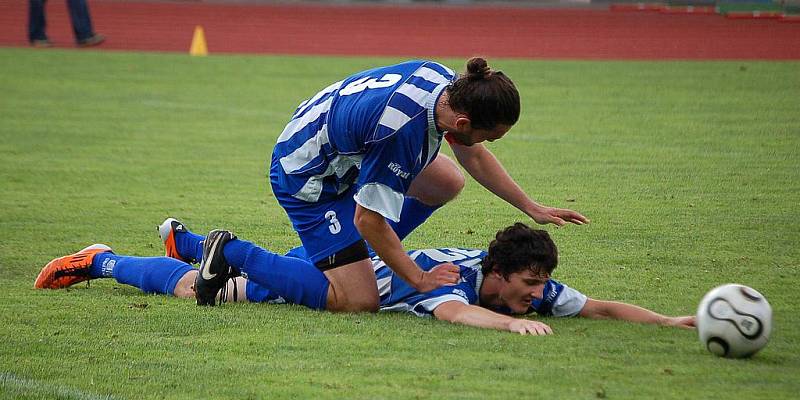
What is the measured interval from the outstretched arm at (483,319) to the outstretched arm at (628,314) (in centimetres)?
43

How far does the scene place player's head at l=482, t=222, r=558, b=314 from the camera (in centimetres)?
550

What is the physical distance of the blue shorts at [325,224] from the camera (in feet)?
19.3

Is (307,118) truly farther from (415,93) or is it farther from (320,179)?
(415,93)

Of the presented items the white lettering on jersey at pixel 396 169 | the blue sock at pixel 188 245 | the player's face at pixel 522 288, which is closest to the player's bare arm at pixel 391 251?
the white lettering on jersey at pixel 396 169

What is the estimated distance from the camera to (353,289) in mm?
5785

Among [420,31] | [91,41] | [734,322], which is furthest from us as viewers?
[420,31]

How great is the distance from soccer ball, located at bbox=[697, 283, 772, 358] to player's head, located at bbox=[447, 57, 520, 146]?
1.16 metres

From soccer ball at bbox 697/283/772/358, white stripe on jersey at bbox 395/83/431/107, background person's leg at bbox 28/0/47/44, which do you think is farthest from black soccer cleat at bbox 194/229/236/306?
background person's leg at bbox 28/0/47/44

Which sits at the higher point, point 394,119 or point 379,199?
point 394,119

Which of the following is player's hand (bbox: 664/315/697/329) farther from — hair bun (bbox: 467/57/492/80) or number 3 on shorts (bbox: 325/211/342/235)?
number 3 on shorts (bbox: 325/211/342/235)

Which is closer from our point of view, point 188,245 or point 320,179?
point 320,179

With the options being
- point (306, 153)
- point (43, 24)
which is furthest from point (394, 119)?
point (43, 24)

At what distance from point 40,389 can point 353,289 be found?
172cm

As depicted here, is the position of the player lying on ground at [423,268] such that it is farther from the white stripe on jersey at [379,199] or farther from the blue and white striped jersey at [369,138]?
the white stripe on jersey at [379,199]
